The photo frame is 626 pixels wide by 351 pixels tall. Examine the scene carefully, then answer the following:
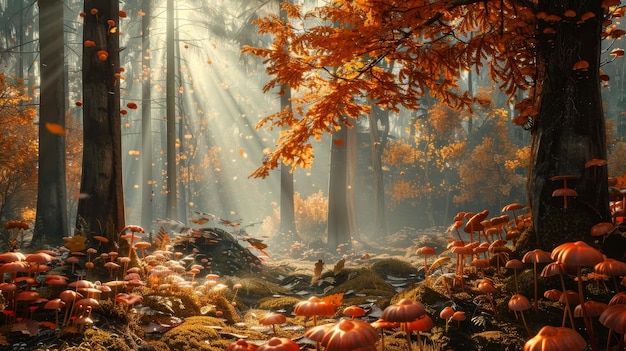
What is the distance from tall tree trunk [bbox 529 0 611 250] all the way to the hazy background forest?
9.51 feet

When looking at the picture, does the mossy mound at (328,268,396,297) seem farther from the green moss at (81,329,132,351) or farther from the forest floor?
the green moss at (81,329,132,351)

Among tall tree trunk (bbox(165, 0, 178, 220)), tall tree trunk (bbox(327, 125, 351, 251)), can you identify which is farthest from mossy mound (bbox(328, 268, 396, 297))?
tall tree trunk (bbox(165, 0, 178, 220))

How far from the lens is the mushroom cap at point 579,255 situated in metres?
3.16

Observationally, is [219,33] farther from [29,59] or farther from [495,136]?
[495,136]

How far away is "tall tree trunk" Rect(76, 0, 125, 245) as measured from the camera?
21.7ft

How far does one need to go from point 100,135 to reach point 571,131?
642 centimetres

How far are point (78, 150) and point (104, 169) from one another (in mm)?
18923

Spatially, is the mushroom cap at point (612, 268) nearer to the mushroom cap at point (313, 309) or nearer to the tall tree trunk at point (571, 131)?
the tall tree trunk at point (571, 131)

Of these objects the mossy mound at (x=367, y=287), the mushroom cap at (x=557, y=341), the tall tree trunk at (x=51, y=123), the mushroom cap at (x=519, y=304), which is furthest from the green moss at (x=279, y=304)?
the tall tree trunk at (x=51, y=123)

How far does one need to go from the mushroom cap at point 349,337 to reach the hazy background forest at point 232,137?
16.6 feet

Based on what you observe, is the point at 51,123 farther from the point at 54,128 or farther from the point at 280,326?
the point at 280,326

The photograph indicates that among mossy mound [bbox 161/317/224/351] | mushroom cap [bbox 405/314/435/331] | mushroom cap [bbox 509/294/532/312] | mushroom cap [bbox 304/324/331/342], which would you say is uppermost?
mushroom cap [bbox 304/324/331/342]

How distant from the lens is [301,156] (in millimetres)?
7590

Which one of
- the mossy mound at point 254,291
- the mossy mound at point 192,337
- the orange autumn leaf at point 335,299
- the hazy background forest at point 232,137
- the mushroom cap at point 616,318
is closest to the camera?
the mushroom cap at point 616,318
